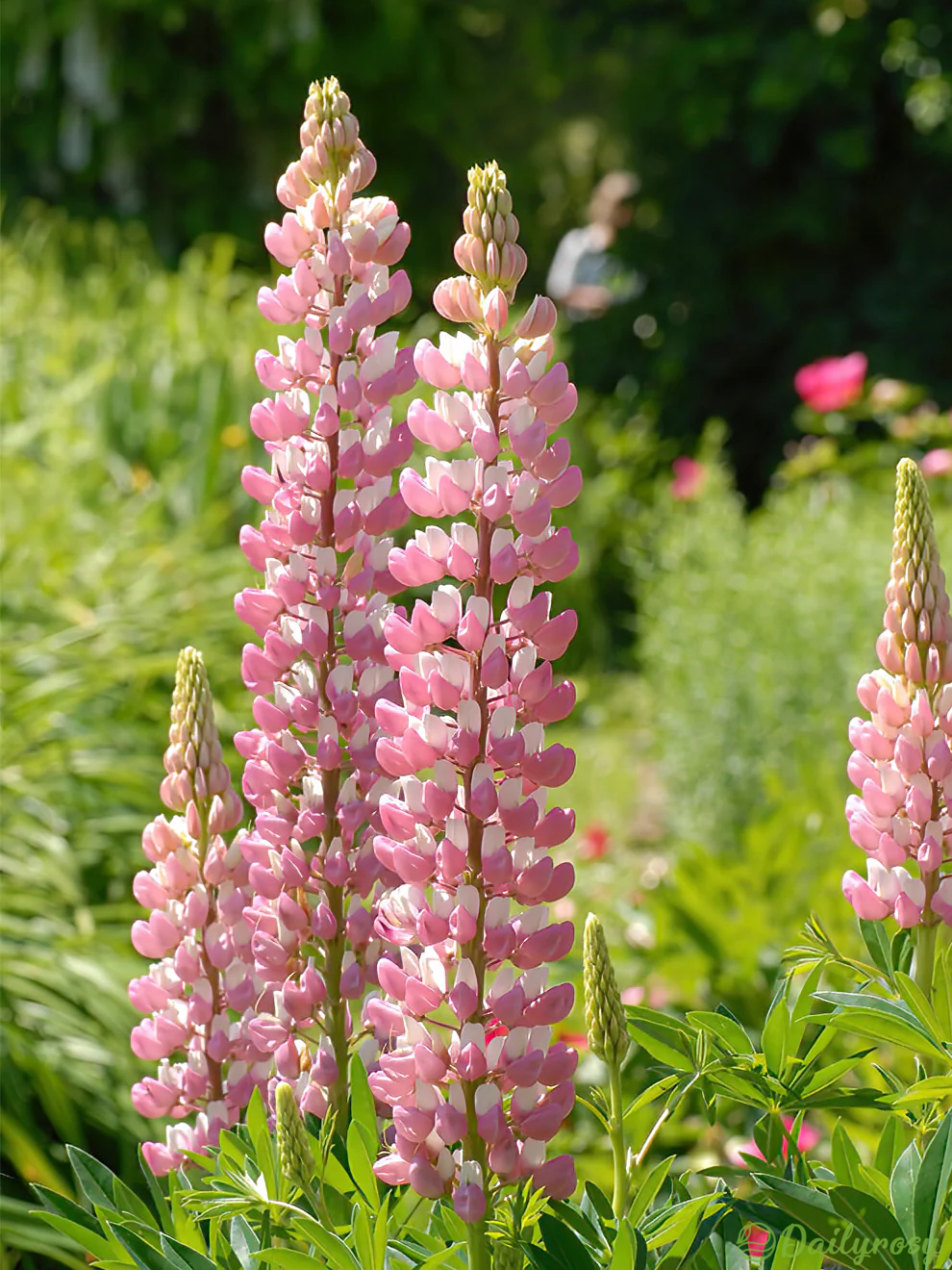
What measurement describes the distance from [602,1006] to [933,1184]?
0.17 m

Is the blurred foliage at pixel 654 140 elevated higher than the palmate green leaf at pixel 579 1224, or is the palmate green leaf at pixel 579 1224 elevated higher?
the blurred foliage at pixel 654 140

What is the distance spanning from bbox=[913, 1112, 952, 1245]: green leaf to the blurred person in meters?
8.40

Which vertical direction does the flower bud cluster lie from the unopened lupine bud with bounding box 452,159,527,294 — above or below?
below

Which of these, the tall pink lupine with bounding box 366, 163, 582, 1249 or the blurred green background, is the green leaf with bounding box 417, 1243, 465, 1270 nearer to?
the tall pink lupine with bounding box 366, 163, 582, 1249

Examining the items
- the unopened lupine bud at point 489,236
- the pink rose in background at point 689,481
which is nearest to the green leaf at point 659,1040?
the unopened lupine bud at point 489,236

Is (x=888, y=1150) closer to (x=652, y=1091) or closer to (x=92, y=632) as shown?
(x=652, y=1091)

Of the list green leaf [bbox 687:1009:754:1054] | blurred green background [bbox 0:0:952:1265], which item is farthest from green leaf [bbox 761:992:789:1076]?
blurred green background [bbox 0:0:952:1265]

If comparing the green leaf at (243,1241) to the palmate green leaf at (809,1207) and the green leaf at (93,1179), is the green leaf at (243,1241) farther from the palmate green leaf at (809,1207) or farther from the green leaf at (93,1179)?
the palmate green leaf at (809,1207)

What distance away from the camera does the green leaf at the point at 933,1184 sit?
654 millimetres

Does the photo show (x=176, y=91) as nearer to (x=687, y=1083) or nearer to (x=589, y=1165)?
(x=589, y=1165)

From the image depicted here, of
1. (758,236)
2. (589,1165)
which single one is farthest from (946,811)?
(758,236)

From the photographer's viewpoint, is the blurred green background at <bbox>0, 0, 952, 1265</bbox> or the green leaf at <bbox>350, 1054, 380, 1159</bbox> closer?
the green leaf at <bbox>350, 1054, 380, 1159</bbox>

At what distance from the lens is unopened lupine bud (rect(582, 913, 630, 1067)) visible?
731 mm

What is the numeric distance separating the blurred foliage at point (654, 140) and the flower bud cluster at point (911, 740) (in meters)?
6.97
